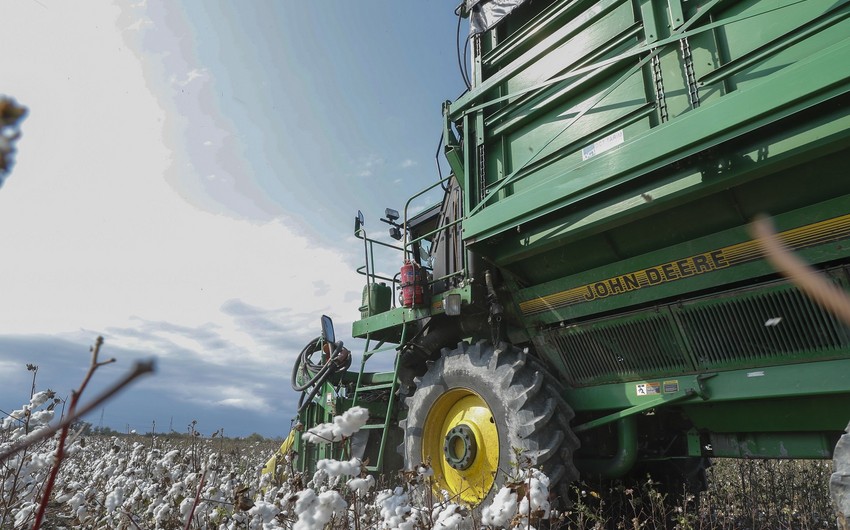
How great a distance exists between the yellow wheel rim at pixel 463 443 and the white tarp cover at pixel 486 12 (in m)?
3.61

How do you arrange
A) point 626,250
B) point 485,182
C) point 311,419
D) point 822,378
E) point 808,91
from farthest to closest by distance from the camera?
1. point 311,419
2. point 485,182
3. point 626,250
4. point 822,378
5. point 808,91

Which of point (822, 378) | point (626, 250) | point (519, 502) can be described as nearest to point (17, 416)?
point (519, 502)

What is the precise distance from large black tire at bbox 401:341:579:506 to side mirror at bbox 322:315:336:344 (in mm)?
2639

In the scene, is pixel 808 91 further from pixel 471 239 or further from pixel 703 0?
pixel 471 239

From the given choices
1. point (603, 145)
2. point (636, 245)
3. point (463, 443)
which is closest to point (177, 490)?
point (463, 443)

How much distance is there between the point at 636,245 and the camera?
4.20 metres

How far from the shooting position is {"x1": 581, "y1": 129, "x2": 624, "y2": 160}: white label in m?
4.27

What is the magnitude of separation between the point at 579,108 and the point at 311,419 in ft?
17.7

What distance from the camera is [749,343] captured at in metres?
3.76

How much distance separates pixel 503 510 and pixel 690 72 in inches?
126

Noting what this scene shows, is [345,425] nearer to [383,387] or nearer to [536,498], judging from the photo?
[536,498]

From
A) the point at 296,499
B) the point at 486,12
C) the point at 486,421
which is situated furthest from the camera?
the point at 486,12

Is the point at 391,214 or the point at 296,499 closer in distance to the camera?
the point at 296,499

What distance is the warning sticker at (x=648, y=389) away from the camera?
4.17m
